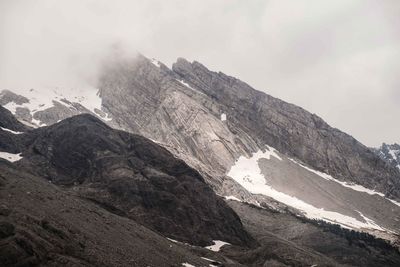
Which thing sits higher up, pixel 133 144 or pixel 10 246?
pixel 133 144

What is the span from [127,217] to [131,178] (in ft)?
73.4

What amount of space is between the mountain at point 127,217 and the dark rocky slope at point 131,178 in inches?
12.3

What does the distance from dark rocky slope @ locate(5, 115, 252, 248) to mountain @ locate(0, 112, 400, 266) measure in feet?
1.02

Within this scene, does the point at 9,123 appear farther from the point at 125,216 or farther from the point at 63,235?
the point at 63,235

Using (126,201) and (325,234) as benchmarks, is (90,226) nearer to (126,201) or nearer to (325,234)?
(126,201)

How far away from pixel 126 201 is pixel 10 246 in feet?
246

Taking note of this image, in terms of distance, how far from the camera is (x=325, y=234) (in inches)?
6870

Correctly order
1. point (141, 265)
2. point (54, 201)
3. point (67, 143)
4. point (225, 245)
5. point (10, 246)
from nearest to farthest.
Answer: point (10, 246)
point (141, 265)
point (54, 201)
point (225, 245)
point (67, 143)

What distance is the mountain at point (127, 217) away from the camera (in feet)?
223

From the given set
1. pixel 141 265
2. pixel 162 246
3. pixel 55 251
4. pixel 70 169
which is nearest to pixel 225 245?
pixel 162 246

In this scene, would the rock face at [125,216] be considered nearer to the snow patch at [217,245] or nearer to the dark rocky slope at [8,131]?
the dark rocky slope at [8,131]

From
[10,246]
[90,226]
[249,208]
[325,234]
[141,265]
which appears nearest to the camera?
[10,246]

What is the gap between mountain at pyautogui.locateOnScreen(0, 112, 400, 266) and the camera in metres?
68.0

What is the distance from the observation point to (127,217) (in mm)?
118625
